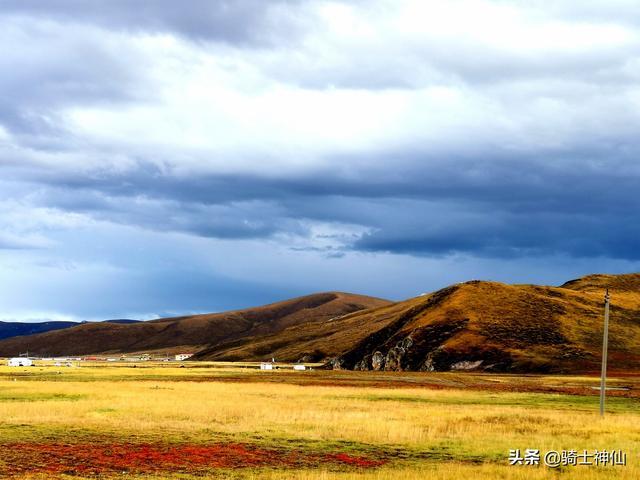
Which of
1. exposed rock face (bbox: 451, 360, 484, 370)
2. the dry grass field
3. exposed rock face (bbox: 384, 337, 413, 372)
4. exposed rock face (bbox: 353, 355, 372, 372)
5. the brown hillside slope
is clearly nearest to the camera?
the dry grass field

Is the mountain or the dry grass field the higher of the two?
the mountain

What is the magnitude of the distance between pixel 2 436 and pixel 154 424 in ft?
25.3

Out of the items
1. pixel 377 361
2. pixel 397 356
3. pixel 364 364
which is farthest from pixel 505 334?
pixel 364 364

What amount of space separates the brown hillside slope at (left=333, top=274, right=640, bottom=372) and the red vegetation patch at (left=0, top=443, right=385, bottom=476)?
106 m

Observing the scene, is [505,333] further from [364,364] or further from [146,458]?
Answer: [146,458]

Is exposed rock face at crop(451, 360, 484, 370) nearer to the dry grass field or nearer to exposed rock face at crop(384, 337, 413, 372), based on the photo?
exposed rock face at crop(384, 337, 413, 372)

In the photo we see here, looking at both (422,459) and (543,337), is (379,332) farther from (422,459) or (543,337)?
(422,459)

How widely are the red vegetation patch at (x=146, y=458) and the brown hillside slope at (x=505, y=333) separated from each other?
106254 mm

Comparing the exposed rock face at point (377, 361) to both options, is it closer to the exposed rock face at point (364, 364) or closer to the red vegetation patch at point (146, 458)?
the exposed rock face at point (364, 364)

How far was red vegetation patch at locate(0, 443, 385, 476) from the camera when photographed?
23.3 metres

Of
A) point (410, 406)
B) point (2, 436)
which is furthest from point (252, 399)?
point (2, 436)

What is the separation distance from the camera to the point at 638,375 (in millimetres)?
111812

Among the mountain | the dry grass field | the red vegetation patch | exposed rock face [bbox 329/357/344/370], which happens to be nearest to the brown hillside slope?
the mountain

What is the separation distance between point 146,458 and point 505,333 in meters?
128
